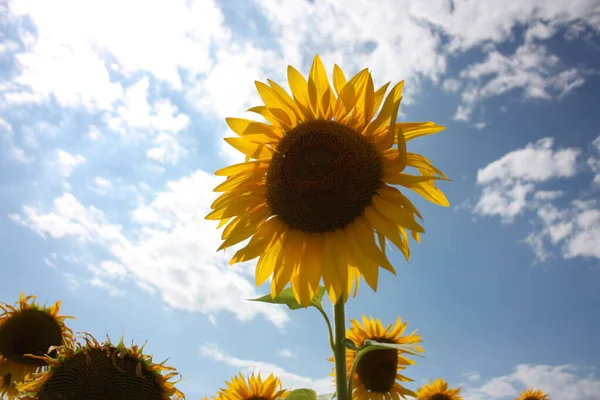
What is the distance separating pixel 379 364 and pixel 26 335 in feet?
17.3

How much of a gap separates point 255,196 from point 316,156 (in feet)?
1.97

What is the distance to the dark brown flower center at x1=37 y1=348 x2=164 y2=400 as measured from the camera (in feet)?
10.9

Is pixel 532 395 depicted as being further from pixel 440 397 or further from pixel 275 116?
pixel 275 116

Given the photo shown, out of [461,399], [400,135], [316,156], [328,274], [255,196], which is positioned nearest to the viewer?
[400,135]

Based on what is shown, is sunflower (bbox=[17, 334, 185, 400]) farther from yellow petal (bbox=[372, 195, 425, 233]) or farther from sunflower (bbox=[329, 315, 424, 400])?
sunflower (bbox=[329, 315, 424, 400])

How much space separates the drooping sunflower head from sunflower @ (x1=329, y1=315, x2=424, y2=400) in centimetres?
434

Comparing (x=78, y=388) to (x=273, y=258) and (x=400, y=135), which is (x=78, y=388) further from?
(x=400, y=135)

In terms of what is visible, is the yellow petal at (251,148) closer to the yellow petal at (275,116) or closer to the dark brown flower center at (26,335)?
the yellow petal at (275,116)

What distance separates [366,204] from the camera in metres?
3.38

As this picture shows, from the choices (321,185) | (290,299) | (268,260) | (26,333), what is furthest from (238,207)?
(26,333)

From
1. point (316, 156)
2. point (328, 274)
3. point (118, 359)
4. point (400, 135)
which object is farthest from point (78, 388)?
point (400, 135)

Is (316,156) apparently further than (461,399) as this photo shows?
No

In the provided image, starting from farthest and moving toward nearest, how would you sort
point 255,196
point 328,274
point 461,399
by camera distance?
point 461,399, point 255,196, point 328,274

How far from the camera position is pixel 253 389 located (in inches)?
241
